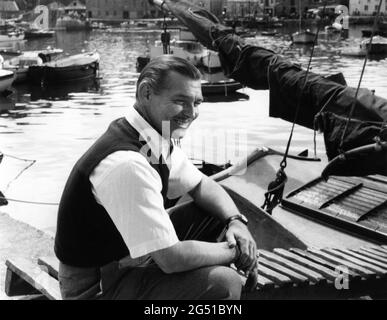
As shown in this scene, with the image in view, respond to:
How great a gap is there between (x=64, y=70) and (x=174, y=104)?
1440 inches

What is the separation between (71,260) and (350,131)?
3.59 m

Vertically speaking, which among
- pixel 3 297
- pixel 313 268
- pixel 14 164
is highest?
pixel 313 268

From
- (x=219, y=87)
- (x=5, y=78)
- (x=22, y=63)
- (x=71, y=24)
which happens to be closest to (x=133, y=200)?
(x=219, y=87)

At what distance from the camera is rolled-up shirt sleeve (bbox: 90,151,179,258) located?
2.73 meters

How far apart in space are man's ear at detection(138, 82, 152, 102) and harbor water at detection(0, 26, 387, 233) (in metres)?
8.51

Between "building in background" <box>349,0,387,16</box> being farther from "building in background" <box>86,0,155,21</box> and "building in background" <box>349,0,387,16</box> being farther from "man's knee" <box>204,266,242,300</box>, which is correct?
"man's knee" <box>204,266,242,300</box>

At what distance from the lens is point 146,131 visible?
3.04m

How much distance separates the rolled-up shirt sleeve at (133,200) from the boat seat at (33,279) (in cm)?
153

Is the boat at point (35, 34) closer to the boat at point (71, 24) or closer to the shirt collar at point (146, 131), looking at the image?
the boat at point (71, 24)

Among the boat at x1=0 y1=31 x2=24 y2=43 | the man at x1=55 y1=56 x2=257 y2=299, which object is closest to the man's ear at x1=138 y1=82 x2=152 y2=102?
the man at x1=55 y1=56 x2=257 y2=299

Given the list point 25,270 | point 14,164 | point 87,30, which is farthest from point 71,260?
point 87,30

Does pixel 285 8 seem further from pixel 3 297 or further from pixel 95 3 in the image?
pixel 3 297

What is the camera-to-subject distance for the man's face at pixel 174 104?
311 cm
